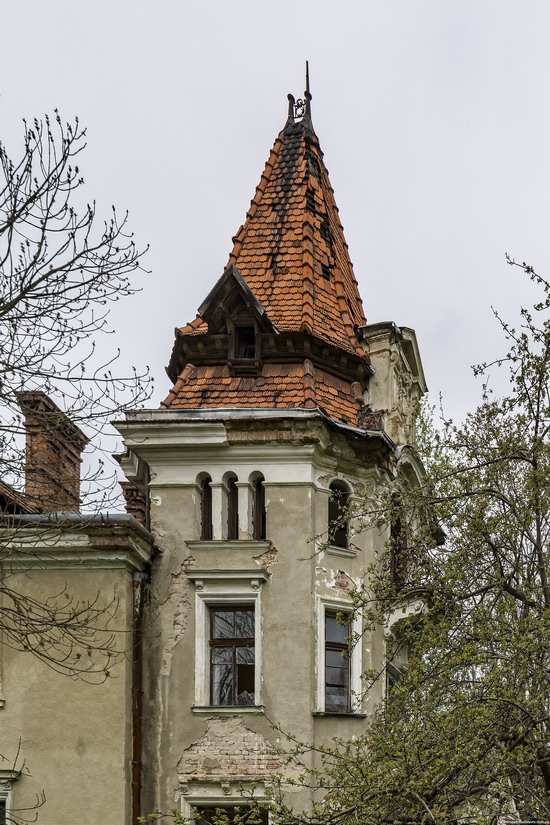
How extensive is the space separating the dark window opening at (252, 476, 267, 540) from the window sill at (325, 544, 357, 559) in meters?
1.07

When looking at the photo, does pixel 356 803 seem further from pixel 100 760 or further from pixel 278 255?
pixel 278 255

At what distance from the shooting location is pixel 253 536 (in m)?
20.4

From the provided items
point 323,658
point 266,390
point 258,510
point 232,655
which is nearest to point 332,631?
point 323,658

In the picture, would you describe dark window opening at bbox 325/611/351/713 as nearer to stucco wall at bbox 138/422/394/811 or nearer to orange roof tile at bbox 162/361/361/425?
stucco wall at bbox 138/422/394/811

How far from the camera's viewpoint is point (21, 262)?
12328 mm

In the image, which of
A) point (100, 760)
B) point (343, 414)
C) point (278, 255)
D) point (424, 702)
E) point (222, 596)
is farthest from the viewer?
point (278, 255)

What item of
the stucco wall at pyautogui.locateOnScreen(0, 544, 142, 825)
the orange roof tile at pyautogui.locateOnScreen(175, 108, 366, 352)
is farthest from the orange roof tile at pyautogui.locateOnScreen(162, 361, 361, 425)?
the stucco wall at pyautogui.locateOnScreen(0, 544, 142, 825)

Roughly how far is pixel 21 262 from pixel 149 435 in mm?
8167

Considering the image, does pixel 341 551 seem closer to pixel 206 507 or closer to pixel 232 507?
pixel 232 507

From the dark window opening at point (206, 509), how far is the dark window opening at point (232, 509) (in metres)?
0.31

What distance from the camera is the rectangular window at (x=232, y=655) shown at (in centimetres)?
1962

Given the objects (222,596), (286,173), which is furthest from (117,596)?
(286,173)

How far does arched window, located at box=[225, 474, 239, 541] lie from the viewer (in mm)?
20422

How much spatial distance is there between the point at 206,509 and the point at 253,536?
35.1 inches
